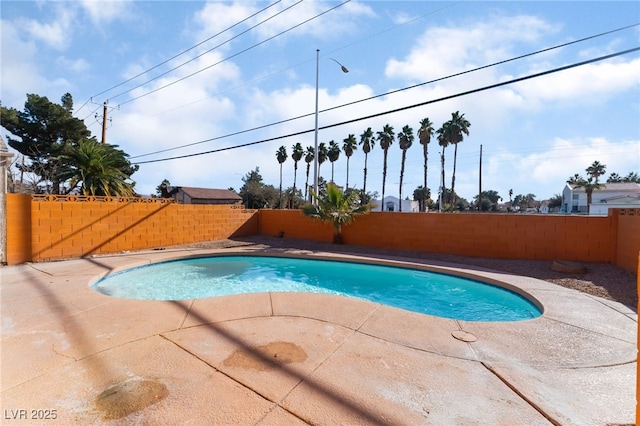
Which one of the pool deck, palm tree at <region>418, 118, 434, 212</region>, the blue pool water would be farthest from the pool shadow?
palm tree at <region>418, 118, 434, 212</region>

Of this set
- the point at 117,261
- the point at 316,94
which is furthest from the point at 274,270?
the point at 316,94

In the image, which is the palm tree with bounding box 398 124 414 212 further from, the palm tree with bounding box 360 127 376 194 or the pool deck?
the pool deck

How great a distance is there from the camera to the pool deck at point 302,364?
2432 mm

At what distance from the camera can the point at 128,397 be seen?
2.54 meters

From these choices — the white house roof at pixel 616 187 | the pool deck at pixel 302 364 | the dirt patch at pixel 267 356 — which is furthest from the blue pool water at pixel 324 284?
the white house roof at pixel 616 187

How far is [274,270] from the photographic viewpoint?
1027cm

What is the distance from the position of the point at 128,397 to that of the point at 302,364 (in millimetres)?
1556

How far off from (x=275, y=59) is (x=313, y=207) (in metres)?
5.89

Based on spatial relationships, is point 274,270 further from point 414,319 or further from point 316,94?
point 316,94

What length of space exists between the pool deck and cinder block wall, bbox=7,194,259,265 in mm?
4743

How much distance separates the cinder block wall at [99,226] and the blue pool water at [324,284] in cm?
251

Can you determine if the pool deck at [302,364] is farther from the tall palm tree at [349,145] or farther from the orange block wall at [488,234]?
the tall palm tree at [349,145]

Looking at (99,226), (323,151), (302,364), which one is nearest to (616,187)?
(323,151)

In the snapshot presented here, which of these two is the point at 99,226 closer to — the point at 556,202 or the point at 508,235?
the point at 508,235
